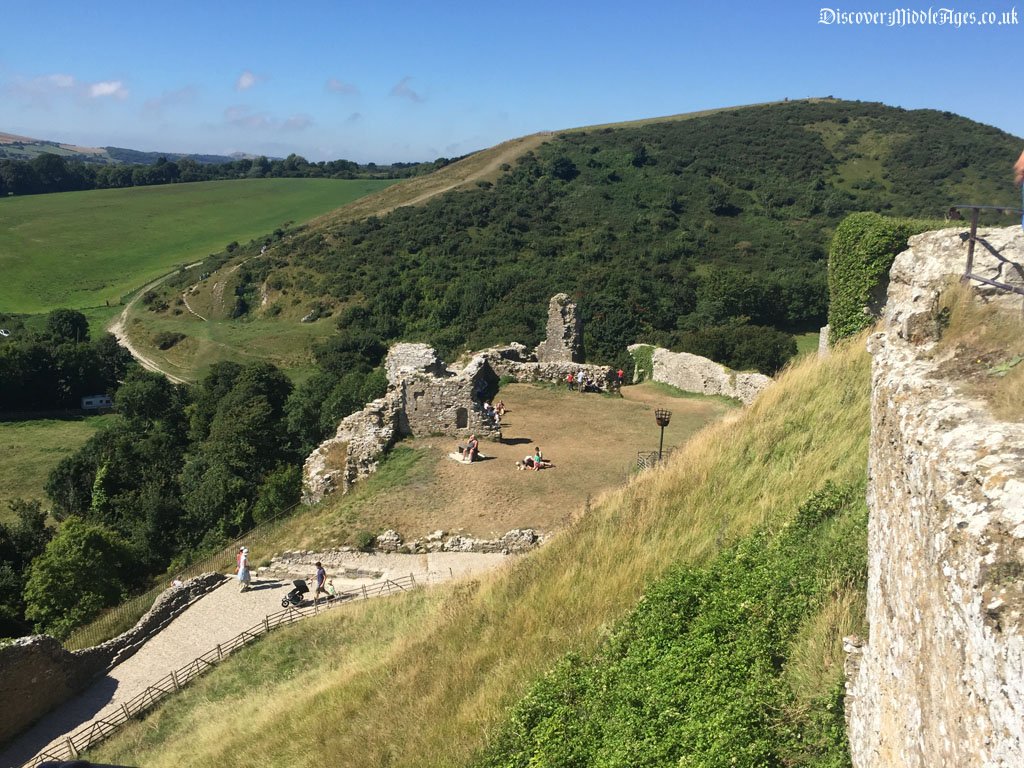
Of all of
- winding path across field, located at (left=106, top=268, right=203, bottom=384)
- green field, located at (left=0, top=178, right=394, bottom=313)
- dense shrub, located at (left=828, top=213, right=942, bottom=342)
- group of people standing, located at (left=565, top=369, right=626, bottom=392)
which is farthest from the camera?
green field, located at (left=0, top=178, right=394, bottom=313)

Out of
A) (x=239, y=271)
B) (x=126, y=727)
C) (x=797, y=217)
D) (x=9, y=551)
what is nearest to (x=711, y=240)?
(x=797, y=217)

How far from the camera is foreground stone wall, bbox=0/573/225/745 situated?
11.6 m

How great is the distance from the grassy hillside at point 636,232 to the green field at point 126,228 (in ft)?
52.4

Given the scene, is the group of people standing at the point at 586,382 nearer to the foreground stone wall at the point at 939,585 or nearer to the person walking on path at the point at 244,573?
the person walking on path at the point at 244,573

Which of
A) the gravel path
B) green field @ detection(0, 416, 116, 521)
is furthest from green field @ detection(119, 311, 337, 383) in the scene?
the gravel path

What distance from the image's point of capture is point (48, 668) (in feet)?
40.0

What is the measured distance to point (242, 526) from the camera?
21000mm

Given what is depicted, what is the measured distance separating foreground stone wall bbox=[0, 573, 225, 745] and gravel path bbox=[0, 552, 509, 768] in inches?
8.0

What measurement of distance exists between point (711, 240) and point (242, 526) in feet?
174

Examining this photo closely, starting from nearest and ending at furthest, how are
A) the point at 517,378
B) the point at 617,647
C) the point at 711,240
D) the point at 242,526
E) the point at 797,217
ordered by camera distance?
the point at 617,647
the point at 242,526
the point at 517,378
the point at 711,240
the point at 797,217

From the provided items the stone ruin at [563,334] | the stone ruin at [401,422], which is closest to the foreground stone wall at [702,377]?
the stone ruin at [563,334]

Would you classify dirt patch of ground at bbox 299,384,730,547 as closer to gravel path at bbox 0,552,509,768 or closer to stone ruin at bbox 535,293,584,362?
gravel path at bbox 0,552,509,768

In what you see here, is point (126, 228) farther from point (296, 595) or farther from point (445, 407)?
point (296, 595)

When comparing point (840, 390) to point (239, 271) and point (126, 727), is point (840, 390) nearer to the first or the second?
point (126, 727)
